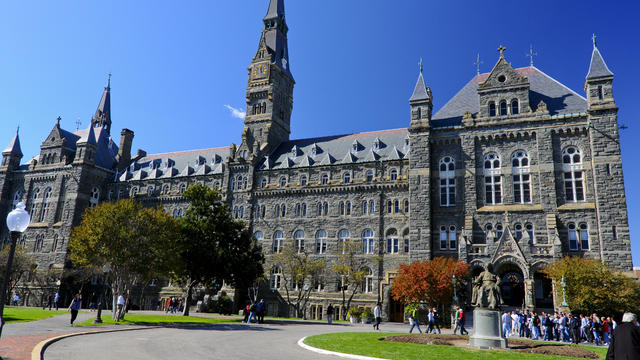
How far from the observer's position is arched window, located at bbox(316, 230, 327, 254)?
181 ft

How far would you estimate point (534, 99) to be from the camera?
47062 mm

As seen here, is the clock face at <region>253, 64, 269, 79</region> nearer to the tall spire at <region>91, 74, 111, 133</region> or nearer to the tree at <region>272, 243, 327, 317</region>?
the tree at <region>272, 243, 327, 317</region>

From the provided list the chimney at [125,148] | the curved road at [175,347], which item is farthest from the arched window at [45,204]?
the curved road at [175,347]

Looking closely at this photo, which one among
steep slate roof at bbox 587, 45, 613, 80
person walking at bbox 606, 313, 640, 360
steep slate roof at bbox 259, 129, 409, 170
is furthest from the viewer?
steep slate roof at bbox 259, 129, 409, 170

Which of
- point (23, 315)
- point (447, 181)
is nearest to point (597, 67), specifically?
point (447, 181)

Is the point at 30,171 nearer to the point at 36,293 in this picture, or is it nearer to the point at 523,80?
the point at 36,293

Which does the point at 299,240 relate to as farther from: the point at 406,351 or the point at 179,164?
the point at 406,351

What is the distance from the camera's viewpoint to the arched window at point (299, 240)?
5625 centimetres

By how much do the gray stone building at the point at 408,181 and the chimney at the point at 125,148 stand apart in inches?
77.5

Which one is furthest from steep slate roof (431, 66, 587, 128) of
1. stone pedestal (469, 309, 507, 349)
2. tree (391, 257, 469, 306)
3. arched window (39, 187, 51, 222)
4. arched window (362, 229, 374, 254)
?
arched window (39, 187, 51, 222)

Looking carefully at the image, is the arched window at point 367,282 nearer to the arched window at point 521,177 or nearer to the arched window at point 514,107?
the arched window at point 521,177

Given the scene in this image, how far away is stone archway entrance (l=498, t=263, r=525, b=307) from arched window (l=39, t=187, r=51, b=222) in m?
63.5

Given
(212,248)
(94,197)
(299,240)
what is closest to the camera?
(212,248)

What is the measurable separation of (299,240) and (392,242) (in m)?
11.8
